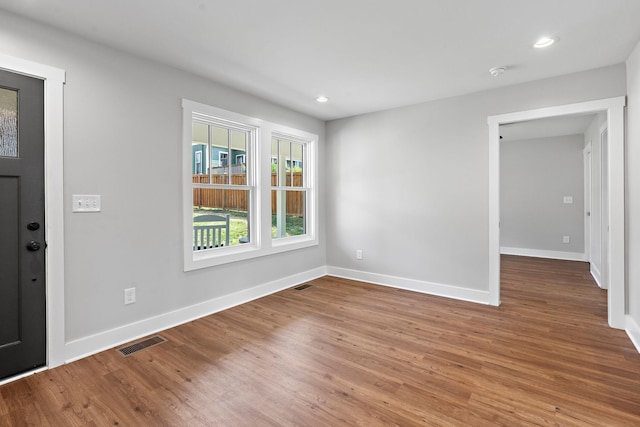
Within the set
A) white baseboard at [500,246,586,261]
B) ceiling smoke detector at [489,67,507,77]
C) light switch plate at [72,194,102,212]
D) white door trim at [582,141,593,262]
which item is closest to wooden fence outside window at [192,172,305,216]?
light switch plate at [72,194,102,212]

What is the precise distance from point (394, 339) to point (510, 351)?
35.9 inches

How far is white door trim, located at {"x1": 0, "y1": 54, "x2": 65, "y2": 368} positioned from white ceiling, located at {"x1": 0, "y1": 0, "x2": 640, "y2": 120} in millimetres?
486

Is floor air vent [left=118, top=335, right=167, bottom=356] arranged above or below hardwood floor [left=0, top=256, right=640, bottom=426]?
above

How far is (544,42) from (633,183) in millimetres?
1463

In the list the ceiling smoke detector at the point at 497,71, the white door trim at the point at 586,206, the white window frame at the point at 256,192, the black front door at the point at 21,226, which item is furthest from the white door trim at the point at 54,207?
the white door trim at the point at 586,206

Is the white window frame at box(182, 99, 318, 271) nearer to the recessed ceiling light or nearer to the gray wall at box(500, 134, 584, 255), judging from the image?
the recessed ceiling light

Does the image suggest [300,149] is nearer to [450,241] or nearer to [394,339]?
[450,241]

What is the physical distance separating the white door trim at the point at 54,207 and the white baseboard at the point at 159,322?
137 mm

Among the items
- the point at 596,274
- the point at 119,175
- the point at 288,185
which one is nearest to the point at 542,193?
the point at 596,274

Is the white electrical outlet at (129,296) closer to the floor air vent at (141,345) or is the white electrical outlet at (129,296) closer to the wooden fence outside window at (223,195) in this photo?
the floor air vent at (141,345)

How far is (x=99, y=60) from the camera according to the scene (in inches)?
101

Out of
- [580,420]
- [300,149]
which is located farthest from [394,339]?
[300,149]

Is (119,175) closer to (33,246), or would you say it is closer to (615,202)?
(33,246)

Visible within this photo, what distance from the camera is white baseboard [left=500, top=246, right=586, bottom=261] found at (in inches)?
251
